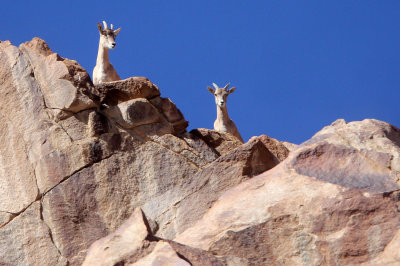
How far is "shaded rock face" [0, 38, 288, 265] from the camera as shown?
821 cm

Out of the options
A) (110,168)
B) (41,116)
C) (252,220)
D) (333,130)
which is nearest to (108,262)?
(252,220)

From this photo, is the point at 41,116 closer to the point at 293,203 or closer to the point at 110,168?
the point at 110,168

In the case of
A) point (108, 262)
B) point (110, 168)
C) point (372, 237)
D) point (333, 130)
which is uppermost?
point (110, 168)

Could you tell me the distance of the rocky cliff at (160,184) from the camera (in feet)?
19.3

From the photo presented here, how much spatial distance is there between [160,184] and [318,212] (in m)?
3.40

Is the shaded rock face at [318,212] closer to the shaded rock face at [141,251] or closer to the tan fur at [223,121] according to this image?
the shaded rock face at [141,251]

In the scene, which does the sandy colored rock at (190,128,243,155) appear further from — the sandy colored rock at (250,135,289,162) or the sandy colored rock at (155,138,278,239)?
the sandy colored rock at (155,138,278,239)

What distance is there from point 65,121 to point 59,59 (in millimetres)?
1200

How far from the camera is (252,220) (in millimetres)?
6215

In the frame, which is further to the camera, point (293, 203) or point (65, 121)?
point (65, 121)

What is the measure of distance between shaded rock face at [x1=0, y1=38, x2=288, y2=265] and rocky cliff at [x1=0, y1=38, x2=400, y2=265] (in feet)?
0.05

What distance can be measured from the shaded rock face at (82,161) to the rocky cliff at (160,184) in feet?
0.05

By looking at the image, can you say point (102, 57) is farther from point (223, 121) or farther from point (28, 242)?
point (28, 242)

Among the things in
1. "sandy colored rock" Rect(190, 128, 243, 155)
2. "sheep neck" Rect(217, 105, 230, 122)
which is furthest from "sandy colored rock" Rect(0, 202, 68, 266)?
"sheep neck" Rect(217, 105, 230, 122)
